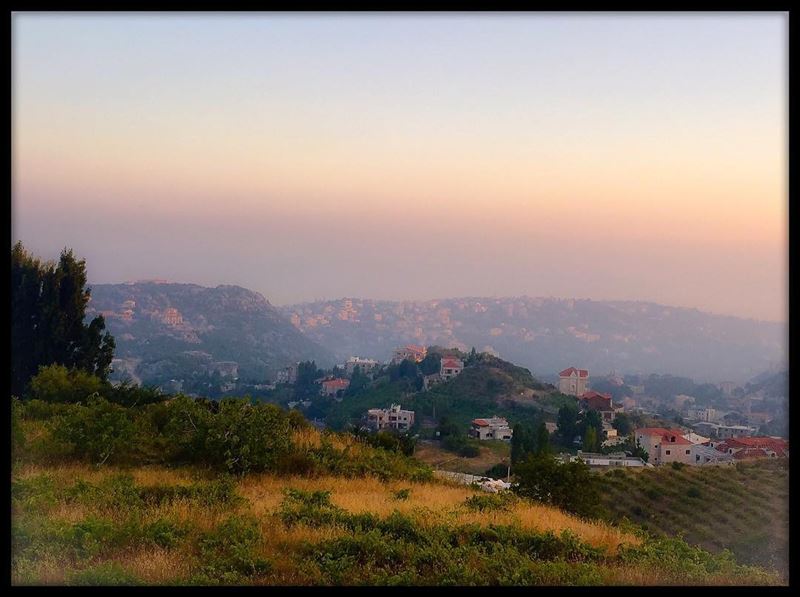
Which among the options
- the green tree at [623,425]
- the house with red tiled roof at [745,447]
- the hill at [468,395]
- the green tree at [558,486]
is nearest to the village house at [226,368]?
the hill at [468,395]

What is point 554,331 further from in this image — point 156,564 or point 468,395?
point 468,395

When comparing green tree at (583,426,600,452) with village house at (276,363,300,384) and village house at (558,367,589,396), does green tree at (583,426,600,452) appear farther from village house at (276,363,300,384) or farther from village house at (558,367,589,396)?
village house at (276,363,300,384)

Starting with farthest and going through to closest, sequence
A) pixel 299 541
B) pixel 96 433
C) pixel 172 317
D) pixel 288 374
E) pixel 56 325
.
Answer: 1. pixel 288 374
2. pixel 172 317
3. pixel 56 325
4. pixel 96 433
5. pixel 299 541

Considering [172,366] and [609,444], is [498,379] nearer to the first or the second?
[609,444]

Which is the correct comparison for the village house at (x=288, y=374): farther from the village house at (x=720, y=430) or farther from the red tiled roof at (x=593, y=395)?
the village house at (x=720, y=430)

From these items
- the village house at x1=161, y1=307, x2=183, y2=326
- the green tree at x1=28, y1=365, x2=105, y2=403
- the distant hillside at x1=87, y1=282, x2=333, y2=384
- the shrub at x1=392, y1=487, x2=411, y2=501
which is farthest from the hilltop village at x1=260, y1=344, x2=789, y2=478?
the shrub at x1=392, y1=487, x2=411, y2=501

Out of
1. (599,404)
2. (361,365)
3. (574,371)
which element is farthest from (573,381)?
(361,365)
